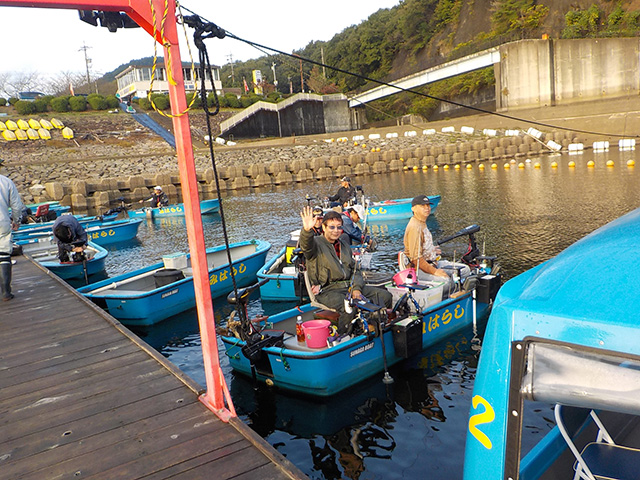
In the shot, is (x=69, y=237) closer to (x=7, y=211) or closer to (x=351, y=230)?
(x=7, y=211)

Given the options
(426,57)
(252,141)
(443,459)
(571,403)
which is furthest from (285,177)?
(426,57)

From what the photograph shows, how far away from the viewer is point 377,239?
18484mm

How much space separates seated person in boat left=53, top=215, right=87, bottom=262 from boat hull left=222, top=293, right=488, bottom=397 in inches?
334

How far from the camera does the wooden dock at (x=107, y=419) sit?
414 cm

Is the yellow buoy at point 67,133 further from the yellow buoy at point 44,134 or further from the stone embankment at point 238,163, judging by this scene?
the stone embankment at point 238,163

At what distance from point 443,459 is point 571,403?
3.88m

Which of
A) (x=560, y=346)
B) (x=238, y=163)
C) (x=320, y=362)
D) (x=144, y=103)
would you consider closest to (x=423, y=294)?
(x=320, y=362)

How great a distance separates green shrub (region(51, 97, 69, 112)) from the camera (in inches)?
2457

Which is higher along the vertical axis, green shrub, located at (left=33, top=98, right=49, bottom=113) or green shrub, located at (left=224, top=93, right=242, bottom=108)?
green shrub, located at (left=33, top=98, right=49, bottom=113)

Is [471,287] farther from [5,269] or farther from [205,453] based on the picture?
[5,269]

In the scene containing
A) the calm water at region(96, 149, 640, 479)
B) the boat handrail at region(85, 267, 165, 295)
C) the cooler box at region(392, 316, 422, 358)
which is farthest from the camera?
the boat handrail at region(85, 267, 165, 295)

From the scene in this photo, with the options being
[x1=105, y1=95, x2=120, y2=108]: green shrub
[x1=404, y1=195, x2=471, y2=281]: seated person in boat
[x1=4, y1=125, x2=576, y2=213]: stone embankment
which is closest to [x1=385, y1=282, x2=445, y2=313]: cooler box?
[x1=404, y1=195, x2=471, y2=281]: seated person in boat

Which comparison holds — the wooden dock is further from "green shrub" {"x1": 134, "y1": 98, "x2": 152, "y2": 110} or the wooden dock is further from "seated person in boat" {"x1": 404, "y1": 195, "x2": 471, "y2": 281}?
"green shrub" {"x1": 134, "y1": 98, "x2": 152, "y2": 110}

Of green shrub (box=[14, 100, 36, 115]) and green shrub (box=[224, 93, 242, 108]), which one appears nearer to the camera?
green shrub (box=[14, 100, 36, 115])
